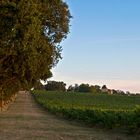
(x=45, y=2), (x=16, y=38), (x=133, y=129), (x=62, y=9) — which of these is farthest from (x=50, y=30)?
(x=133, y=129)

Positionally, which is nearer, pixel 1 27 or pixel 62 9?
pixel 1 27

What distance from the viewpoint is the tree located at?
Result: 31469 millimetres

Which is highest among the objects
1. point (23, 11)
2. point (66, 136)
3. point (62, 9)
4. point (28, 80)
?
point (62, 9)

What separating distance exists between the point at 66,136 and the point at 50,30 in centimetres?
2092

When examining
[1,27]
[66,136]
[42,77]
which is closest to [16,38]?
[1,27]

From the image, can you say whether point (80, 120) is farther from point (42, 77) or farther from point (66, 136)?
point (66, 136)

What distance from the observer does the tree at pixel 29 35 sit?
31469 mm

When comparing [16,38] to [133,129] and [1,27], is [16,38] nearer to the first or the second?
[1,27]

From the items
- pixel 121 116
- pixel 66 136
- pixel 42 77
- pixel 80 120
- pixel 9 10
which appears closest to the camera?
pixel 66 136

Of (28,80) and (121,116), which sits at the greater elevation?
(28,80)

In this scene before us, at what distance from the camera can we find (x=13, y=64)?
39000 millimetres

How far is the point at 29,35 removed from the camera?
32.5 m

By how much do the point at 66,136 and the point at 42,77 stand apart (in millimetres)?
25701

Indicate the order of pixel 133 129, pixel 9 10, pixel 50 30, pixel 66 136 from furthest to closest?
pixel 50 30
pixel 9 10
pixel 133 129
pixel 66 136
